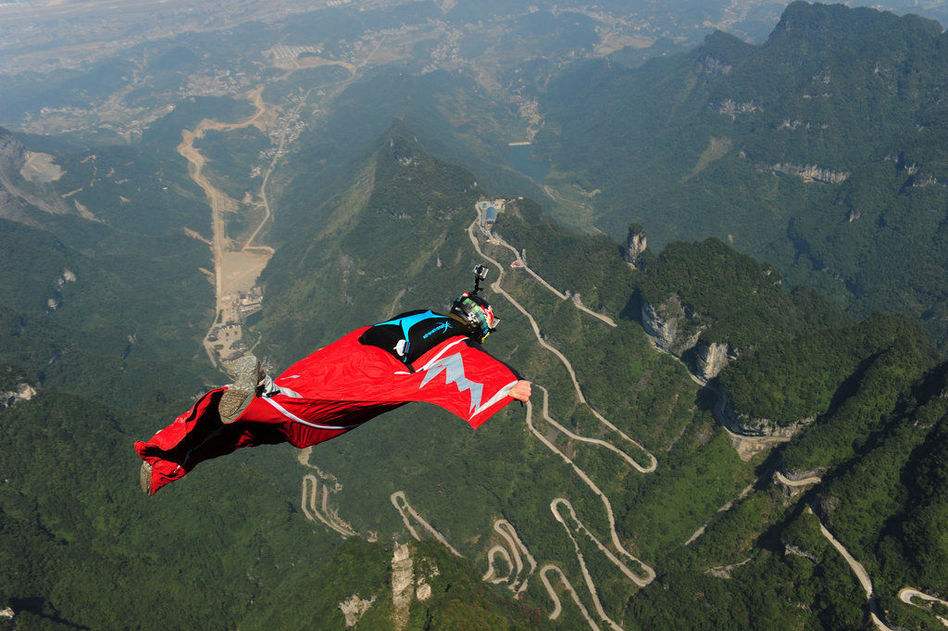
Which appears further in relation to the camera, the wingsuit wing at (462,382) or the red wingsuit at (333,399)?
the wingsuit wing at (462,382)

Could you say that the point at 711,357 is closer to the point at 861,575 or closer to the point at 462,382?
the point at 861,575

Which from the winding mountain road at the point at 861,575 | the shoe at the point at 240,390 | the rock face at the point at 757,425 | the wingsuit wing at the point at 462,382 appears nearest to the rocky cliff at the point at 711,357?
the rock face at the point at 757,425

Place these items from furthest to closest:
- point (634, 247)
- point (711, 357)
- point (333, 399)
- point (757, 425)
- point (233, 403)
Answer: point (634, 247), point (711, 357), point (757, 425), point (333, 399), point (233, 403)

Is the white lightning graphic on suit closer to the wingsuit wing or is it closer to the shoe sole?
the wingsuit wing

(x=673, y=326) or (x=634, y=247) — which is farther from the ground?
(x=634, y=247)

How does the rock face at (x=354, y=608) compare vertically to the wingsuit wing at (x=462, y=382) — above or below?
below

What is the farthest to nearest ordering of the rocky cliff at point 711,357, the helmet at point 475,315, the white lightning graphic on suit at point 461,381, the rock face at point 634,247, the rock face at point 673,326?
the rock face at point 634,247
the rock face at point 673,326
the rocky cliff at point 711,357
the helmet at point 475,315
the white lightning graphic on suit at point 461,381

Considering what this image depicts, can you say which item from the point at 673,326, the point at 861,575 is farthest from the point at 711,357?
the point at 861,575

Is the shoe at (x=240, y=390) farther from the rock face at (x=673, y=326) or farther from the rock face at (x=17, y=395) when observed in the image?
the rock face at (x=17, y=395)
